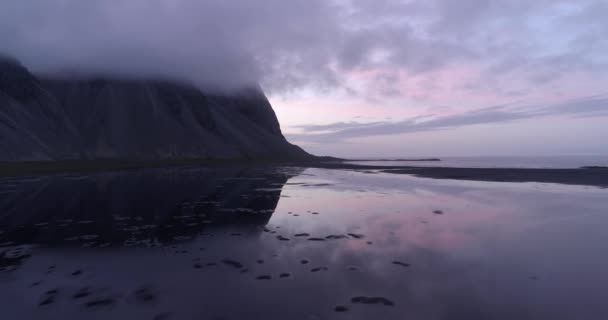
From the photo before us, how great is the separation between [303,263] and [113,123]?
149 m

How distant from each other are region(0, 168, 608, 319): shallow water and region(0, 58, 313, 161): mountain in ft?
309

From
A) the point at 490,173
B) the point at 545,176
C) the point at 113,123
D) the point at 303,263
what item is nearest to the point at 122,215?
the point at 303,263

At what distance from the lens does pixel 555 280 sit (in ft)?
33.4

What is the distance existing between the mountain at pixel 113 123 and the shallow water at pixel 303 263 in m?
94.2

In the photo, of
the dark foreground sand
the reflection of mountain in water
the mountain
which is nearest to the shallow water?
the reflection of mountain in water

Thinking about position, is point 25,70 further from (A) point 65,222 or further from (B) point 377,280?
(B) point 377,280

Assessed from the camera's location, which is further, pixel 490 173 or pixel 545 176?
pixel 490 173

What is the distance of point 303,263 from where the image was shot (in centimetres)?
1178

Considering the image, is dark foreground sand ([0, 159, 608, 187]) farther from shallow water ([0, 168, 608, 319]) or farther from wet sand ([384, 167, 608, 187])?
shallow water ([0, 168, 608, 319])

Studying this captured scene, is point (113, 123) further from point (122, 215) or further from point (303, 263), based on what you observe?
point (303, 263)

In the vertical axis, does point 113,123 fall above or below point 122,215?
above

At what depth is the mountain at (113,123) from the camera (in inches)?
4284

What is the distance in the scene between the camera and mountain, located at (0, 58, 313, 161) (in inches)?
4284

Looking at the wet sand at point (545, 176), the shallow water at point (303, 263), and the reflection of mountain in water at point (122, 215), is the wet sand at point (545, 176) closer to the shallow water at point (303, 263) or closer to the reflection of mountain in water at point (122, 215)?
the shallow water at point (303, 263)
